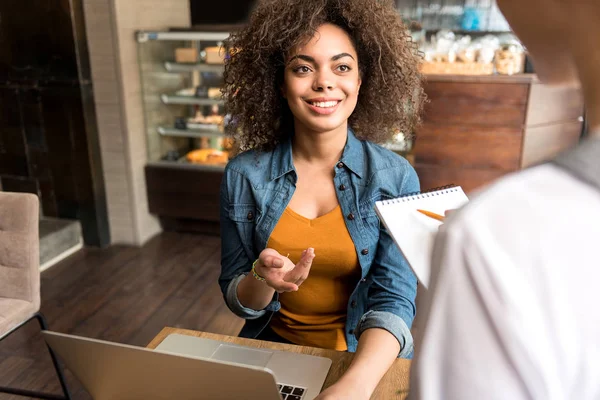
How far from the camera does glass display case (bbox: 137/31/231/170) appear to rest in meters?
3.57

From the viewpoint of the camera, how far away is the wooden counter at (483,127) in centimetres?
309

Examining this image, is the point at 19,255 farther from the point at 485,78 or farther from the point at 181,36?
the point at 485,78

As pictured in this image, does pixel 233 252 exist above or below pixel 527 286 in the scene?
below

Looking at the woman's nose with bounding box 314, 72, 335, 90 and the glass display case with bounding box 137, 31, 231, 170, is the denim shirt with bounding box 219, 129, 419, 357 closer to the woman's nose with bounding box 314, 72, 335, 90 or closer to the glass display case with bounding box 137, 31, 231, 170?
the woman's nose with bounding box 314, 72, 335, 90

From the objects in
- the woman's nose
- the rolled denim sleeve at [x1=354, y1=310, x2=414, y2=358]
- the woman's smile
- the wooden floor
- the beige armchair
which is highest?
the woman's nose

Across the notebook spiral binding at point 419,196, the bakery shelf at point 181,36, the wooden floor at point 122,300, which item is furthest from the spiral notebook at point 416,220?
the bakery shelf at point 181,36

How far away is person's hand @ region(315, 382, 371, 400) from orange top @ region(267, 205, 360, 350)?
386 millimetres

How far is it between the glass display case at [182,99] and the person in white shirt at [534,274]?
320 centimetres

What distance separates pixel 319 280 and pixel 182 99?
8.81 feet

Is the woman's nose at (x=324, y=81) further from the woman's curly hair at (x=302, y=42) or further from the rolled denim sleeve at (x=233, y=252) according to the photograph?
the rolled denim sleeve at (x=233, y=252)

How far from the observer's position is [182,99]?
367cm

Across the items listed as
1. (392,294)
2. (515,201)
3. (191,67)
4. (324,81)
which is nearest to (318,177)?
(324,81)

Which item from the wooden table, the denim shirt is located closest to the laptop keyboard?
the wooden table

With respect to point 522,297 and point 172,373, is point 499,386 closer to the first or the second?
point 522,297
